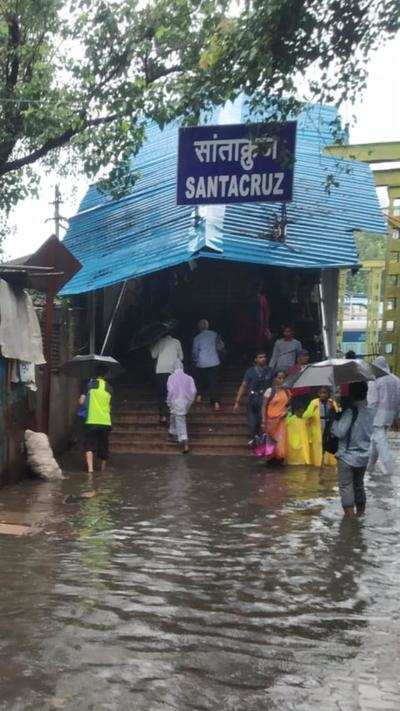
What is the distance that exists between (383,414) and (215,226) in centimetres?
444

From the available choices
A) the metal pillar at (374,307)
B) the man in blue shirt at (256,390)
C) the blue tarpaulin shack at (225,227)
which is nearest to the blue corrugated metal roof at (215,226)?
the blue tarpaulin shack at (225,227)

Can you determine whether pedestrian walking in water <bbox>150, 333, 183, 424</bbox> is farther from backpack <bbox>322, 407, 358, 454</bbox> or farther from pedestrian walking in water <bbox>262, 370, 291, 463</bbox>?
backpack <bbox>322, 407, 358, 454</bbox>

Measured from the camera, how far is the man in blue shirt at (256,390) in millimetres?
11805

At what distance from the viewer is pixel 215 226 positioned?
41.6 feet

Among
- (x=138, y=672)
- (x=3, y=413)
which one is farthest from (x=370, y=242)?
(x=138, y=672)

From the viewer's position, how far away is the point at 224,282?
59.4 ft

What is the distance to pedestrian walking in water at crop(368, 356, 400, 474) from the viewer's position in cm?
1076

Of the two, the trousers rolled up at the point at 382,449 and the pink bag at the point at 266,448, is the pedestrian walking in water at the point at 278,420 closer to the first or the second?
the pink bag at the point at 266,448

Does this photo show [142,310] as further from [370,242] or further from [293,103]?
[370,242]

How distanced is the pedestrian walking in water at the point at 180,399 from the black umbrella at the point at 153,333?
4.56 ft

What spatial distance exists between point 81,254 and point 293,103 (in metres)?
8.24

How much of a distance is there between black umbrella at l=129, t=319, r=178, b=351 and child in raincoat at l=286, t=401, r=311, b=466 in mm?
3246

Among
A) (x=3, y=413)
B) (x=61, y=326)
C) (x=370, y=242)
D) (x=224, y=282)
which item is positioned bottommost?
(x=3, y=413)

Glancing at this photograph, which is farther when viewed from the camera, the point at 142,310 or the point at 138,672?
the point at 142,310
